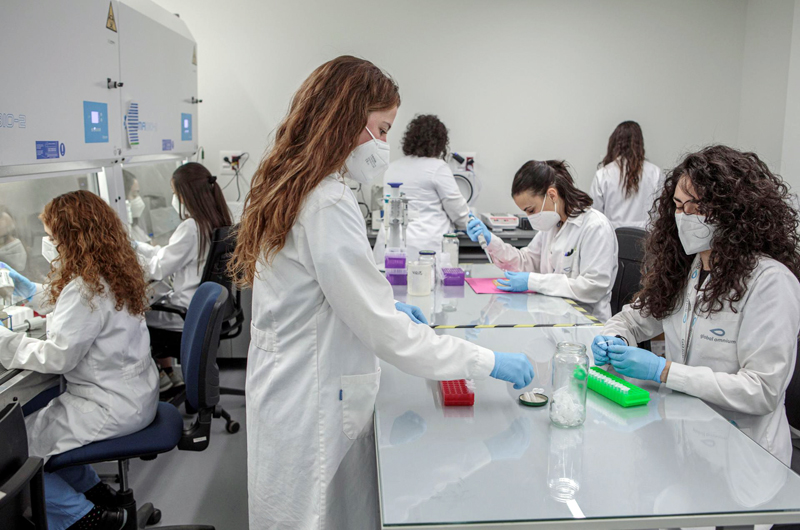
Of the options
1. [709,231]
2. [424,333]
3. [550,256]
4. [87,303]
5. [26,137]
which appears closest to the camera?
[424,333]

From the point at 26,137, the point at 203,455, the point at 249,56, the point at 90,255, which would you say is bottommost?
the point at 203,455

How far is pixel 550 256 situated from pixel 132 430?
5.64ft

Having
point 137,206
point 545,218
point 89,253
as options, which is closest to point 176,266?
point 137,206

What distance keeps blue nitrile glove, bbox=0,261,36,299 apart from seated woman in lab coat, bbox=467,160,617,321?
1.67 m

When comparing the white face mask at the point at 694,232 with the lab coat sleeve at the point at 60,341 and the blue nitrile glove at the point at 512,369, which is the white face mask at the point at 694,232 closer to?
the blue nitrile glove at the point at 512,369

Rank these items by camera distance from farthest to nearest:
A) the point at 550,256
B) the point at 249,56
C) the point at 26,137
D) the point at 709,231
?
the point at 249,56 → the point at 550,256 → the point at 26,137 → the point at 709,231

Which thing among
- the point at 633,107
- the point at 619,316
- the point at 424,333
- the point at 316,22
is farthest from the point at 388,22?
the point at 424,333

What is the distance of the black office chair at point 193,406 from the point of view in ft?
5.96

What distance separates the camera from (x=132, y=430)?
1.86 meters

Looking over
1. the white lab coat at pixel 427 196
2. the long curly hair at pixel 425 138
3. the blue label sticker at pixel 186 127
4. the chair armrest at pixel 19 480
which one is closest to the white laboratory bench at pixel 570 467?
the chair armrest at pixel 19 480

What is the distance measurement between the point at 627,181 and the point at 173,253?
2705 millimetres

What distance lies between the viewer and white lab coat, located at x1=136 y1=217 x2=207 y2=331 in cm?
285

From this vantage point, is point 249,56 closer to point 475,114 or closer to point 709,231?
point 475,114

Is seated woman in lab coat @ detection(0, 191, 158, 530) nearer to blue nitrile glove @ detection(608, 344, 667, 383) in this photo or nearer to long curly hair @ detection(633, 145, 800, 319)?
blue nitrile glove @ detection(608, 344, 667, 383)
